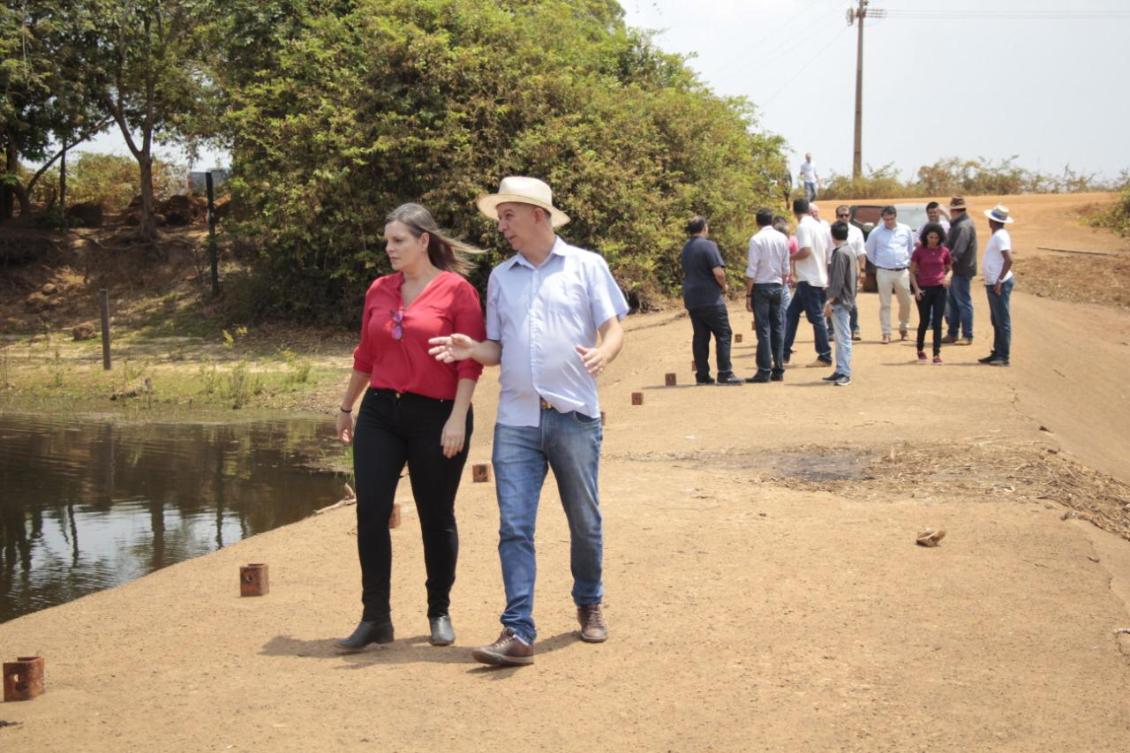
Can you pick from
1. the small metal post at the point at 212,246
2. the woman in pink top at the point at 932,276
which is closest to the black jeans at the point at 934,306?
the woman in pink top at the point at 932,276

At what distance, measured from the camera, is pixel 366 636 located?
6223mm

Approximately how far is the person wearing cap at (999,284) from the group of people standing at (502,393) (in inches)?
428

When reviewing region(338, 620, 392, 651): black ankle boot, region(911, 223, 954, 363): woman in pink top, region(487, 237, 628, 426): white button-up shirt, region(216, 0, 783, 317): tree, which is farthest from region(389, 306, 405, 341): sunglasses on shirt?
region(216, 0, 783, 317): tree

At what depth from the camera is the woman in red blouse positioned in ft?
19.8

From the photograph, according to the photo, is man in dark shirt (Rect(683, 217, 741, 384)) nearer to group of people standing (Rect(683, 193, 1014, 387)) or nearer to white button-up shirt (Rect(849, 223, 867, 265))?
group of people standing (Rect(683, 193, 1014, 387))

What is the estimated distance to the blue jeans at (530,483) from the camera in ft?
19.0

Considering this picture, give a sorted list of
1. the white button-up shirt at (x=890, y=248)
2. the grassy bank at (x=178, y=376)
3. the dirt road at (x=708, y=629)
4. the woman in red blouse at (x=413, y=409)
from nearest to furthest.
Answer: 1. the dirt road at (x=708, y=629)
2. the woman in red blouse at (x=413, y=409)
3. the white button-up shirt at (x=890, y=248)
4. the grassy bank at (x=178, y=376)

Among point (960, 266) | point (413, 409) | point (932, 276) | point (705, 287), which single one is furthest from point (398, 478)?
point (960, 266)

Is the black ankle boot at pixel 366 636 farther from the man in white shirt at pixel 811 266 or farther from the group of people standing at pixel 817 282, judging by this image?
the man in white shirt at pixel 811 266

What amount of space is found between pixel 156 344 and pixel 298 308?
111 inches

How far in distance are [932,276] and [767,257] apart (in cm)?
226

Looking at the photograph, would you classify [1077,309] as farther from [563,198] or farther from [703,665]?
[703,665]

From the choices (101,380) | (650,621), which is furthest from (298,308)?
(650,621)

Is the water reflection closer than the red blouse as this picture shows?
No
